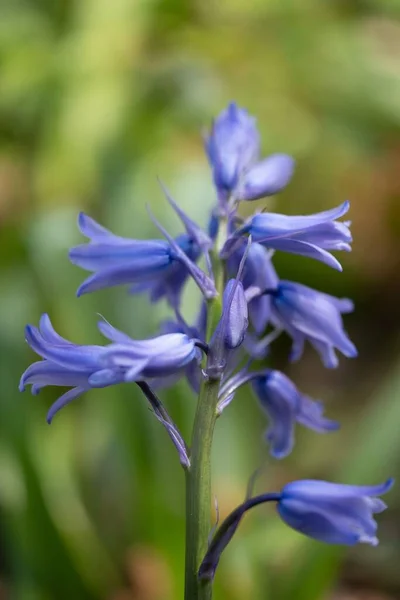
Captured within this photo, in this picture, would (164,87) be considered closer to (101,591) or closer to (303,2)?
(303,2)

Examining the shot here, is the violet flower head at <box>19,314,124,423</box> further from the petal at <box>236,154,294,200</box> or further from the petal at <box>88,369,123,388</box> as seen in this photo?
the petal at <box>236,154,294,200</box>

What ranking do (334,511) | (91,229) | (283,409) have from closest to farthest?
(334,511) < (91,229) < (283,409)

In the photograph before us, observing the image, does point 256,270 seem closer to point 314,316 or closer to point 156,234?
point 314,316

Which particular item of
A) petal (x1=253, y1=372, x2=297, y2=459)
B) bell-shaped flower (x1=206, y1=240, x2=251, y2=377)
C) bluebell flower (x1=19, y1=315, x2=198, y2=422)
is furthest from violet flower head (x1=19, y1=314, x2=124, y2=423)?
petal (x1=253, y1=372, x2=297, y2=459)

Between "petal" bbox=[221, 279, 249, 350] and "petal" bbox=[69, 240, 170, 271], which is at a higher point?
"petal" bbox=[69, 240, 170, 271]

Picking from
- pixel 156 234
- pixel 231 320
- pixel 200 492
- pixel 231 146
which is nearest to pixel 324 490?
pixel 200 492

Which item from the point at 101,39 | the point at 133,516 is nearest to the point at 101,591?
the point at 133,516
